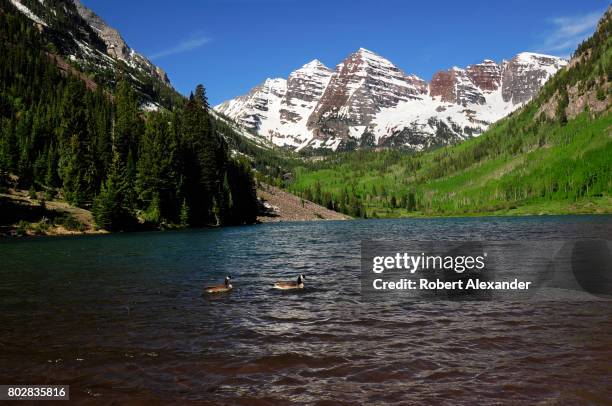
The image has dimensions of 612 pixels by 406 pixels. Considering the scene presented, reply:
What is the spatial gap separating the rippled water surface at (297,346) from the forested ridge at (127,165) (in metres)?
87.0

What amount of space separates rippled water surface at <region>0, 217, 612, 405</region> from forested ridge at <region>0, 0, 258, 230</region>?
87.0m

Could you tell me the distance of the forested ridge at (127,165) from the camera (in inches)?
4518

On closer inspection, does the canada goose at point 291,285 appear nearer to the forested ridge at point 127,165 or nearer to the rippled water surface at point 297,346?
the rippled water surface at point 297,346

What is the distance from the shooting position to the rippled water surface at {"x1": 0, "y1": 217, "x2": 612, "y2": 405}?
12.9m

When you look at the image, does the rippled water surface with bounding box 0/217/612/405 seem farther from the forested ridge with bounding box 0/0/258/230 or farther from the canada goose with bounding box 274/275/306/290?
the forested ridge with bounding box 0/0/258/230

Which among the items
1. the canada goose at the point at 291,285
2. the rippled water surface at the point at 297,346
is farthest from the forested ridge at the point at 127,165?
the rippled water surface at the point at 297,346

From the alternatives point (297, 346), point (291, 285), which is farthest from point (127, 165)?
point (297, 346)

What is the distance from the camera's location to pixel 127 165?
123500mm

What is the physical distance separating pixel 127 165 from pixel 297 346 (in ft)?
388

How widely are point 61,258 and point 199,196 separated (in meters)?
89.5

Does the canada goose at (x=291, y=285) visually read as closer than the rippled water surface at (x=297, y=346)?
No

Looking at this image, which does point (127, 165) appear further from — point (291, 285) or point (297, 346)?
point (297, 346)

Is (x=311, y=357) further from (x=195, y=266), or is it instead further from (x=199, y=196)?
(x=199, y=196)

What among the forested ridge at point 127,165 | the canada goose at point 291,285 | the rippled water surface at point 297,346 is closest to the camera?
the rippled water surface at point 297,346
